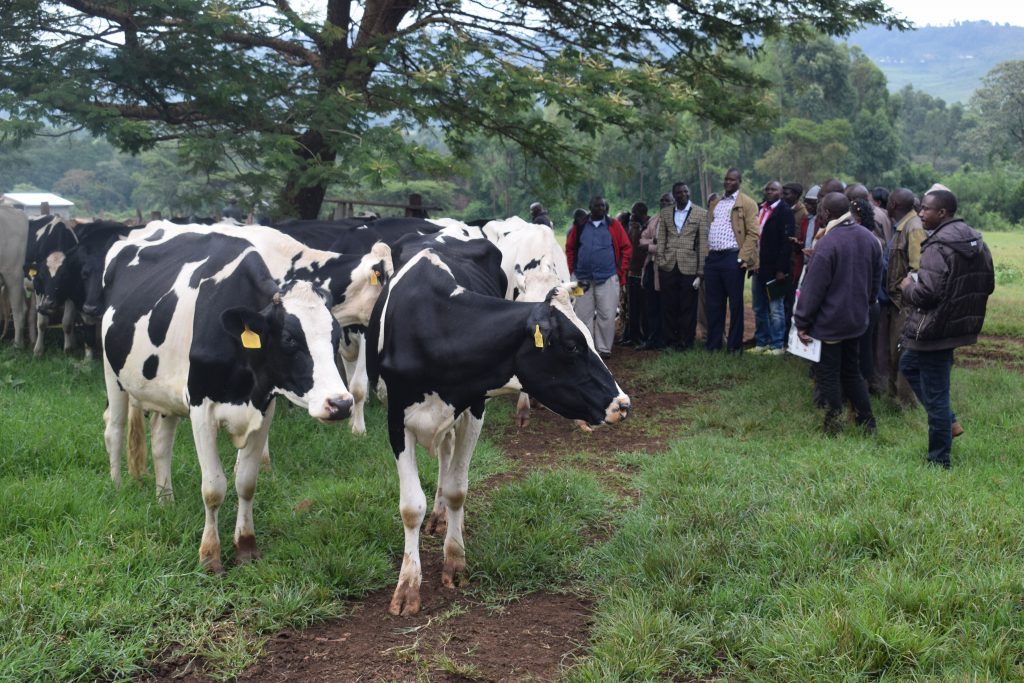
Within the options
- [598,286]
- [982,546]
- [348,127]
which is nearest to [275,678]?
[982,546]

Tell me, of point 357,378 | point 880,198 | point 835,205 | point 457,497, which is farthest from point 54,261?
point 880,198

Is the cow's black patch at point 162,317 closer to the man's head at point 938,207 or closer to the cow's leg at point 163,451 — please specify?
the cow's leg at point 163,451

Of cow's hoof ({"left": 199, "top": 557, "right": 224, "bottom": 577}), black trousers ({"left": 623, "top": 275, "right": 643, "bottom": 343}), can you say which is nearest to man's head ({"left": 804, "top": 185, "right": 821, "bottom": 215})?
black trousers ({"left": 623, "top": 275, "right": 643, "bottom": 343})

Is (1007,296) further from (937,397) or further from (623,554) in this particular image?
(623,554)

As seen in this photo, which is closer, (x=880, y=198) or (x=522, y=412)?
(x=522, y=412)

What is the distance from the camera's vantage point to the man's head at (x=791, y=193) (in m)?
10.6

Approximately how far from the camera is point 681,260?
37.1 feet

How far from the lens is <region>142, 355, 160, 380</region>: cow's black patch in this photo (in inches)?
202

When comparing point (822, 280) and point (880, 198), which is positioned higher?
point (880, 198)

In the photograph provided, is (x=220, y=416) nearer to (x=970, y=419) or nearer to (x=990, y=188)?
(x=970, y=419)

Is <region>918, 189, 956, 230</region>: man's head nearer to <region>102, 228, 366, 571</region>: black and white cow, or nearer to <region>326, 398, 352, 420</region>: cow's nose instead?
<region>102, 228, 366, 571</region>: black and white cow

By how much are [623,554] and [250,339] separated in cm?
222

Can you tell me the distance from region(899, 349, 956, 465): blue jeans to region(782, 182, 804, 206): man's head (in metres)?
4.49

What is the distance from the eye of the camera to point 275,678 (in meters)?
3.89
